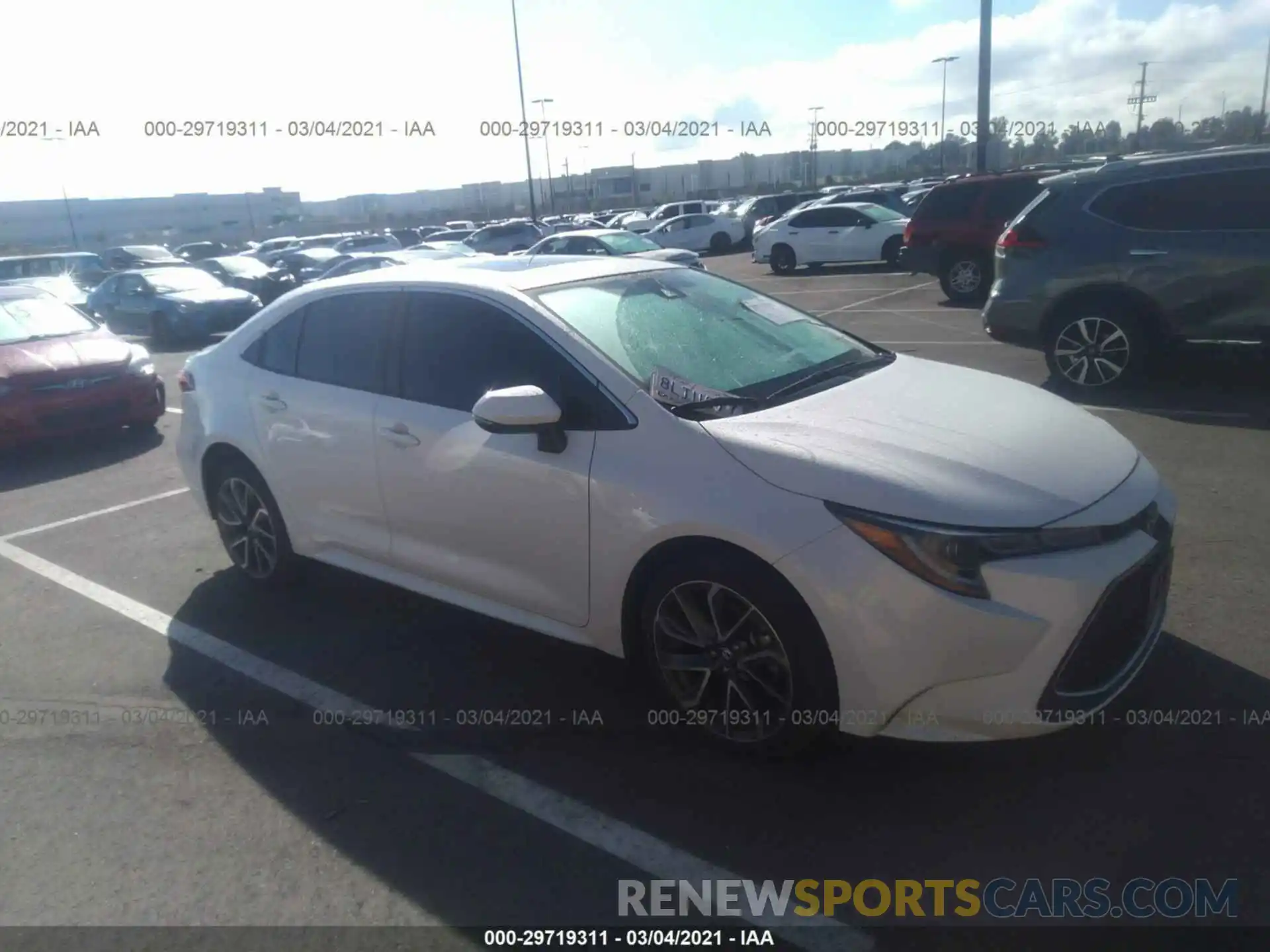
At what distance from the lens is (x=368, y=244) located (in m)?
28.3

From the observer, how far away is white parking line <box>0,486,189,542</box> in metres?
6.52

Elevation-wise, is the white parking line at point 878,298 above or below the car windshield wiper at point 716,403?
below

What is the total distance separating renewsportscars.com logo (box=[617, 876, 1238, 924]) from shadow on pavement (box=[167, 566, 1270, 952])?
4 cm

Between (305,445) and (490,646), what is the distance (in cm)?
127

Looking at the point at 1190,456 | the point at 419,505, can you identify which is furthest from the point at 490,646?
the point at 1190,456

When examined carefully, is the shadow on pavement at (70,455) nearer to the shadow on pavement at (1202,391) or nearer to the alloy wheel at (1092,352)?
the alloy wheel at (1092,352)

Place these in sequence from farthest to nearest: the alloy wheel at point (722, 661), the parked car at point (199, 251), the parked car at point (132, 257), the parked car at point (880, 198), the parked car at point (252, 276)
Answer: the parked car at point (199, 251) → the parked car at point (132, 257) → the parked car at point (880, 198) → the parked car at point (252, 276) → the alloy wheel at point (722, 661)

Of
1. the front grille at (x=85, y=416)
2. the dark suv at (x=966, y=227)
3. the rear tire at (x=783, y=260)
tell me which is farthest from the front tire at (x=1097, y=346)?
the rear tire at (x=783, y=260)

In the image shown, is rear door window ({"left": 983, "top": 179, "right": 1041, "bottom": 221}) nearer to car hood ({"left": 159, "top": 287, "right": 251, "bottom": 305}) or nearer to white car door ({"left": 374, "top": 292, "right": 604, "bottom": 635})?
white car door ({"left": 374, "top": 292, "right": 604, "bottom": 635})

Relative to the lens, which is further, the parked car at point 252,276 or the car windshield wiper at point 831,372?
the parked car at point 252,276

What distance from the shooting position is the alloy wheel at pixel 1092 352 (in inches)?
318

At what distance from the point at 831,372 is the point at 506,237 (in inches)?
1157

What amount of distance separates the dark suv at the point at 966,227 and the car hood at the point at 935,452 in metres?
11.7

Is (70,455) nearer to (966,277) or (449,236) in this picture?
(966,277)
